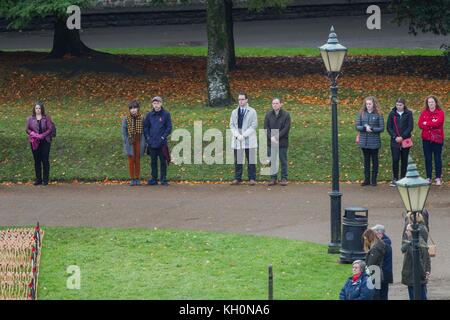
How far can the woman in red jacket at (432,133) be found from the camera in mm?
23047

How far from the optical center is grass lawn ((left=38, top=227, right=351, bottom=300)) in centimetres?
1655

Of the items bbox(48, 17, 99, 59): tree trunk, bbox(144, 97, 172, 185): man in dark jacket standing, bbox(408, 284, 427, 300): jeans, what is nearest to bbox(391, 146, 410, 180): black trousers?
bbox(144, 97, 172, 185): man in dark jacket standing

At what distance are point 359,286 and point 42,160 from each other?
10.7m

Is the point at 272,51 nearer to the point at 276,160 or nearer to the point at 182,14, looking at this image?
the point at 182,14

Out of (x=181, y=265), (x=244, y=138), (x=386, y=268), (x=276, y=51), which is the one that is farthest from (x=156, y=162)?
(x=276, y=51)

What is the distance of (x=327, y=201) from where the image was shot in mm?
22109

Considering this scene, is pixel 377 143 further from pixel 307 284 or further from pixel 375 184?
pixel 307 284

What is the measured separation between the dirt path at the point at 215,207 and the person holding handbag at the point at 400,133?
1.71 feet

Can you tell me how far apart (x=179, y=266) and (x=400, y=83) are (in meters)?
15.0

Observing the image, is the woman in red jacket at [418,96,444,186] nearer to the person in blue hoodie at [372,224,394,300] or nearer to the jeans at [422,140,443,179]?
the jeans at [422,140,443,179]

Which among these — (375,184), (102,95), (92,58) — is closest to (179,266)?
(375,184)

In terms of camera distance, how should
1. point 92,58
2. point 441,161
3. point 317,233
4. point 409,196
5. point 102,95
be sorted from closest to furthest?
1. point 409,196
2. point 317,233
3. point 441,161
4. point 102,95
5. point 92,58

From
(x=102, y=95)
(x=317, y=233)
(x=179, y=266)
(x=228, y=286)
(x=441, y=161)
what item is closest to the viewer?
(x=228, y=286)

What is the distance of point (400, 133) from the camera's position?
2325 centimetres
